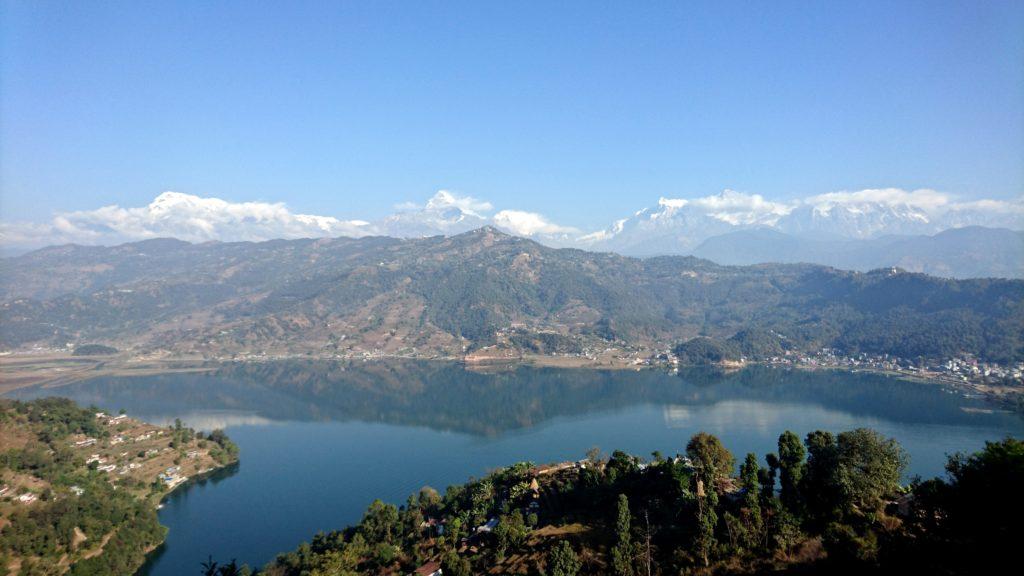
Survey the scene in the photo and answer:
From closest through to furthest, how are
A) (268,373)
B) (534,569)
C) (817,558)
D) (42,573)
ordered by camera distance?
1. (817,558)
2. (534,569)
3. (42,573)
4. (268,373)

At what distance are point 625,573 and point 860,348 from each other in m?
113

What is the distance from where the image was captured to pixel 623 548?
840 inches

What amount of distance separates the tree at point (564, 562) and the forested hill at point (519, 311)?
331 ft

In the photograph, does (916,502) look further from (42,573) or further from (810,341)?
(810,341)

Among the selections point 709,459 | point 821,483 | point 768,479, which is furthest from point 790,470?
point 709,459

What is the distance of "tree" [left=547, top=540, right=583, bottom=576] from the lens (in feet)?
69.7

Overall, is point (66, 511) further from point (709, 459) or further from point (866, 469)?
point (866, 469)

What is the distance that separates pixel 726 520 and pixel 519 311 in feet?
453

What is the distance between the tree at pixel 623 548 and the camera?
2038 centimetres

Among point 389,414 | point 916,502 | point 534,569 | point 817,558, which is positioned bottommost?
point 389,414

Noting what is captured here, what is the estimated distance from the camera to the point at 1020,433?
5556cm

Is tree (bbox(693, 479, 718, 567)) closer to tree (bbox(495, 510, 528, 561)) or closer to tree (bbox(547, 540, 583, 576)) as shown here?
tree (bbox(547, 540, 583, 576))

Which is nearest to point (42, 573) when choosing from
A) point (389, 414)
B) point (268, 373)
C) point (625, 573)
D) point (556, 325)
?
point (625, 573)

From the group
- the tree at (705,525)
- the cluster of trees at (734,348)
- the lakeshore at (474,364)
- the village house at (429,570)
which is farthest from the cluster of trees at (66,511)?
the cluster of trees at (734,348)
